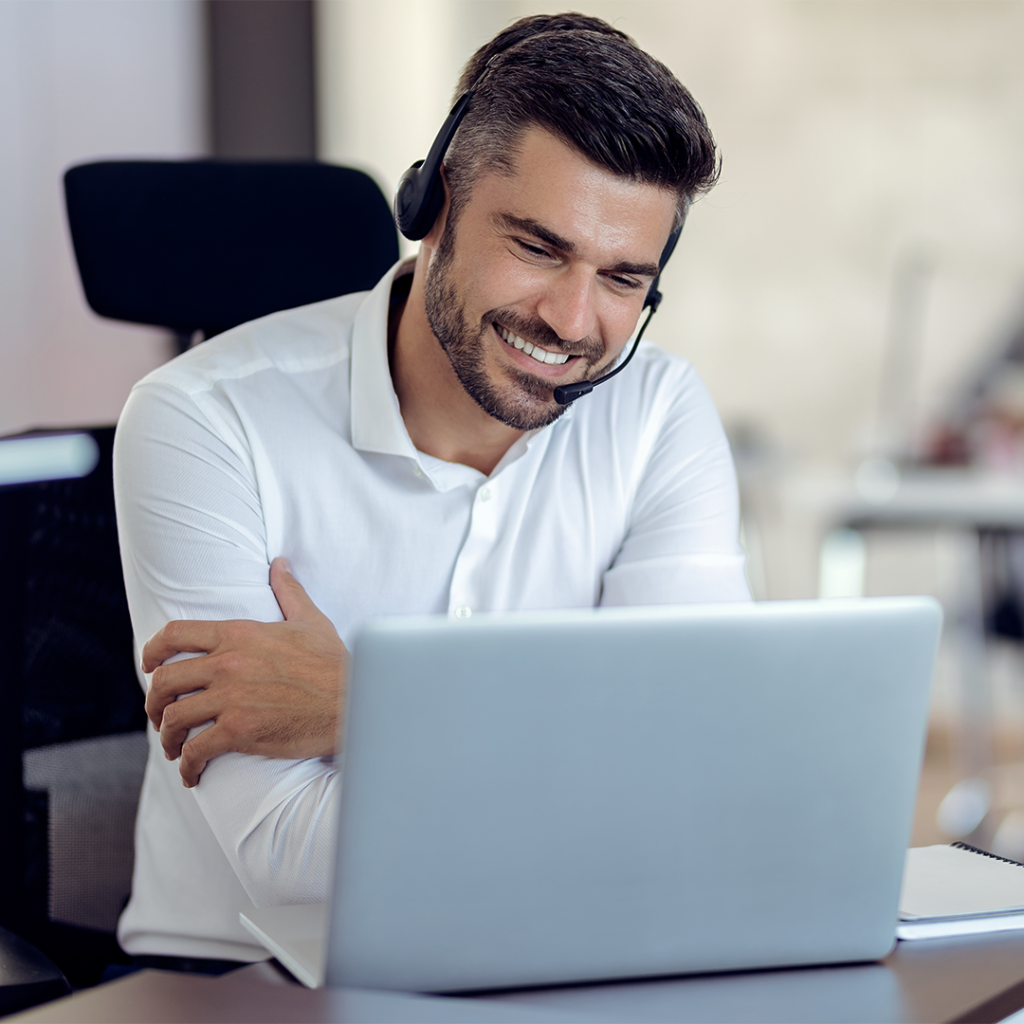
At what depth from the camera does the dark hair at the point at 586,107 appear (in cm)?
110

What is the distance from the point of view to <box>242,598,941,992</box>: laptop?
0.59 meters

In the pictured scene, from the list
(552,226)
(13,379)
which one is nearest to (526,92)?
(552,226)

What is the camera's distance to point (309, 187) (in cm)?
140

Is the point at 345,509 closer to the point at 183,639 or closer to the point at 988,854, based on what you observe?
the point at 183,639

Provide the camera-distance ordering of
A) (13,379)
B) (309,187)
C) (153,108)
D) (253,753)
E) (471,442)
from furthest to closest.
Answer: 1. (153,108)
2. (13,379)
3. (309,187)
4. (471,442)
5. (253,753)

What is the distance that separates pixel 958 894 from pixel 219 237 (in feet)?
3.19

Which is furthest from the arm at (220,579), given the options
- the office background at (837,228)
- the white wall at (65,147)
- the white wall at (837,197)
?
the white wall at (837,197)

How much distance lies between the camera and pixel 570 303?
114 cm

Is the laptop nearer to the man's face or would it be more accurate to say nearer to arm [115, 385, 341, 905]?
arm [115, 385, 341, 905]

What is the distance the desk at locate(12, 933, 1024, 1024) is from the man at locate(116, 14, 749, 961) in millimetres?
355

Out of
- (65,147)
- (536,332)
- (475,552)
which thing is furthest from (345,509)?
(65,147)

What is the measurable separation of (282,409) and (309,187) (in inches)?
13.3

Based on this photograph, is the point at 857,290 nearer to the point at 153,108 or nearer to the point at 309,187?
the point at 153,108

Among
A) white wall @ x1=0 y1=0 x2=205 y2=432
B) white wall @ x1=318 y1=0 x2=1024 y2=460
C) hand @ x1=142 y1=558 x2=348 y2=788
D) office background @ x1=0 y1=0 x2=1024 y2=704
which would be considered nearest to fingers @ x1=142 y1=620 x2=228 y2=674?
hand @ x1=142 y1=558 x2=348 y2=788
